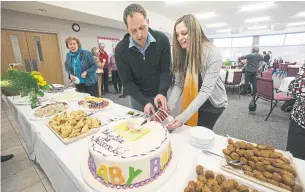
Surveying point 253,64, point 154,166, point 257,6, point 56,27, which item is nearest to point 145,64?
point 154,166

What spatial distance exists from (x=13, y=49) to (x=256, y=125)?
20.6ft

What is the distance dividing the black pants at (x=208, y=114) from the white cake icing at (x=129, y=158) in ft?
1.90

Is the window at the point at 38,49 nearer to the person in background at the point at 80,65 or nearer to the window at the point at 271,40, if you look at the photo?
the person in background at the point at 80,65

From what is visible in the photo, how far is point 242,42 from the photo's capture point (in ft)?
40.6

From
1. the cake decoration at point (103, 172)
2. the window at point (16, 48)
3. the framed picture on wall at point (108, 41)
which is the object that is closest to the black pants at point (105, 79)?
the framed picture on wall at point (108, 41)

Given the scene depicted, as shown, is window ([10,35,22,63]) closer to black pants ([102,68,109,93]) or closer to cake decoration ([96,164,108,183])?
black pants ([102,68,109,93])

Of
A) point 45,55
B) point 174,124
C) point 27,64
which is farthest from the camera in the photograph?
point 45,55

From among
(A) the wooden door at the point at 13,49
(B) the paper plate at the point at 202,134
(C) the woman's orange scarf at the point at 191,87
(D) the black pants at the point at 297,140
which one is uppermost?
(A) the wooden door at the point at 13,49

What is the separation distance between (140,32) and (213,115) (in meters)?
0.82

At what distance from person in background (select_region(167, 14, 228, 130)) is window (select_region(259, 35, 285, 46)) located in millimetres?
13344

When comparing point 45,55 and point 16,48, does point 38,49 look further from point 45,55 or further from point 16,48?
point 16,48

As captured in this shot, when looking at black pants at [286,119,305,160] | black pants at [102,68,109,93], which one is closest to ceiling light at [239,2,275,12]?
black pants at [102,68,109,93]

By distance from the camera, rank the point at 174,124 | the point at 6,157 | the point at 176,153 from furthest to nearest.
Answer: the point at 6,157 < the point at 174,124 < the point at 176,153

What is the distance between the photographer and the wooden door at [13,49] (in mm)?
4289
